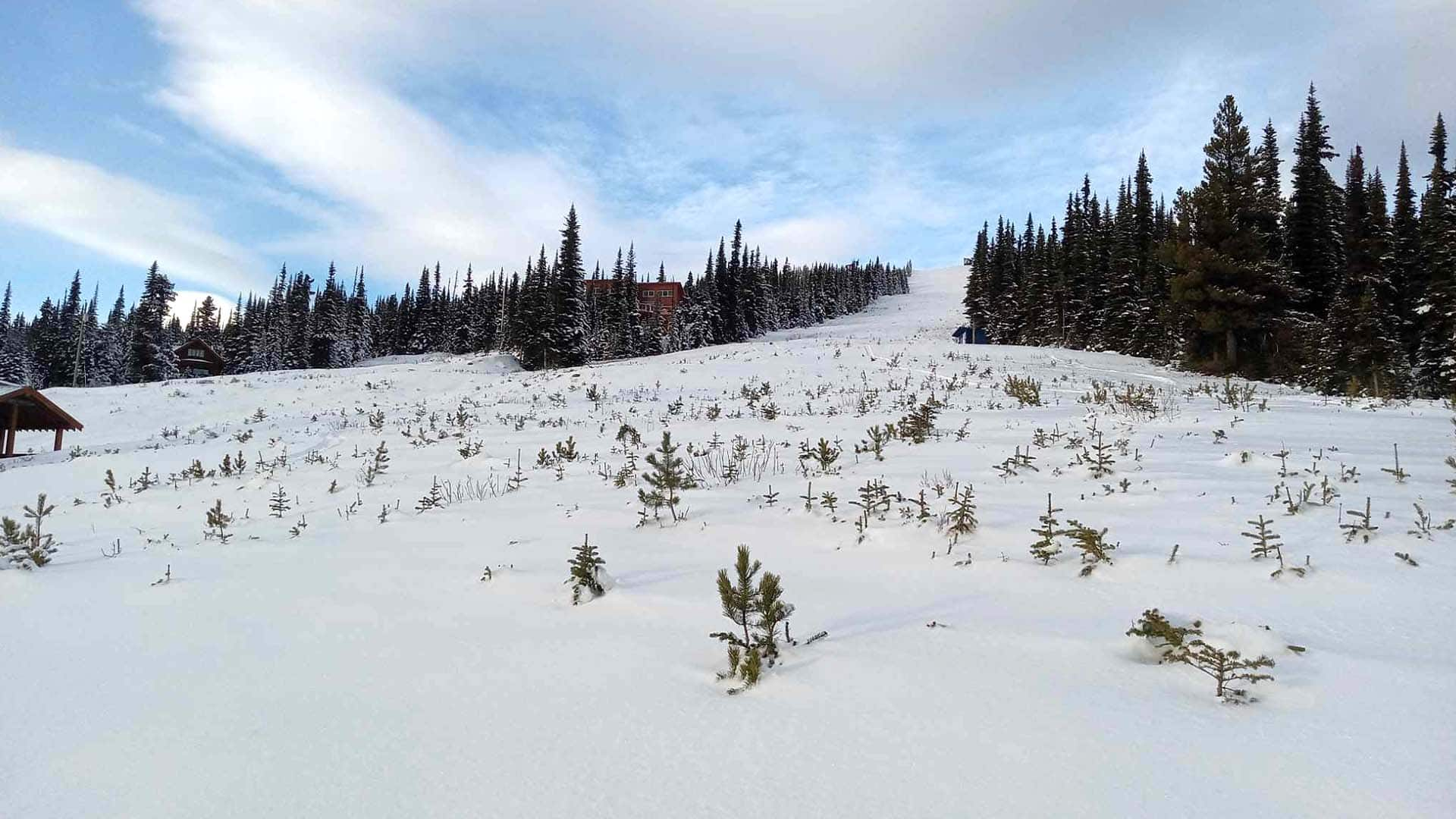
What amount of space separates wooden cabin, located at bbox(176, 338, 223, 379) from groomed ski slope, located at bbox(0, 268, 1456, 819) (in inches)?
3180

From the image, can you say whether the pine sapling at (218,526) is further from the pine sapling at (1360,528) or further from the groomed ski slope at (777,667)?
the pine sapling at (1360,528)

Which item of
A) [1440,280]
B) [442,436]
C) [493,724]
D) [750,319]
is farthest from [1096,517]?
[750,319]

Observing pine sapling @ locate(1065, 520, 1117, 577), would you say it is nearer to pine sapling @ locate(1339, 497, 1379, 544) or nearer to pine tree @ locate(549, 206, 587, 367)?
pine sapling @ locate(1339, 497, 1379, 544)

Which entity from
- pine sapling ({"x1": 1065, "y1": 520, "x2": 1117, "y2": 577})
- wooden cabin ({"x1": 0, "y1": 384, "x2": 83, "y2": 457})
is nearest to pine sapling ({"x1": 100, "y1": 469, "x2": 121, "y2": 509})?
pine sapling ({"x1": 1065, "y1": 520, "x2": 1117, "y2": 577})

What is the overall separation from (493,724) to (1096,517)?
3.98m

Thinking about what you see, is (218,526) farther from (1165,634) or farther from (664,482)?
(1165,634)

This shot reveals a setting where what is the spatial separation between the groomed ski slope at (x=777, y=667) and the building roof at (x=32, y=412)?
17541 mm

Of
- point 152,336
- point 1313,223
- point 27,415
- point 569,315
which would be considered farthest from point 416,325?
point 1313,223

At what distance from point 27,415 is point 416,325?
86.9 meters

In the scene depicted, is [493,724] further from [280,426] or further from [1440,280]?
[1440,280]

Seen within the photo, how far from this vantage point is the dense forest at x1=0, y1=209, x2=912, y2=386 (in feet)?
193

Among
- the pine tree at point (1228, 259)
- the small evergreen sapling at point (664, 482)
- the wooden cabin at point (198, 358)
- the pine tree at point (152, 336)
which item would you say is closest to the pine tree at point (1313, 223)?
the pine tree at point (1228, 259)

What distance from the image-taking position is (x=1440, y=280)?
93.5ft

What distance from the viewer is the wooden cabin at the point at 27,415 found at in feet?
60.3
